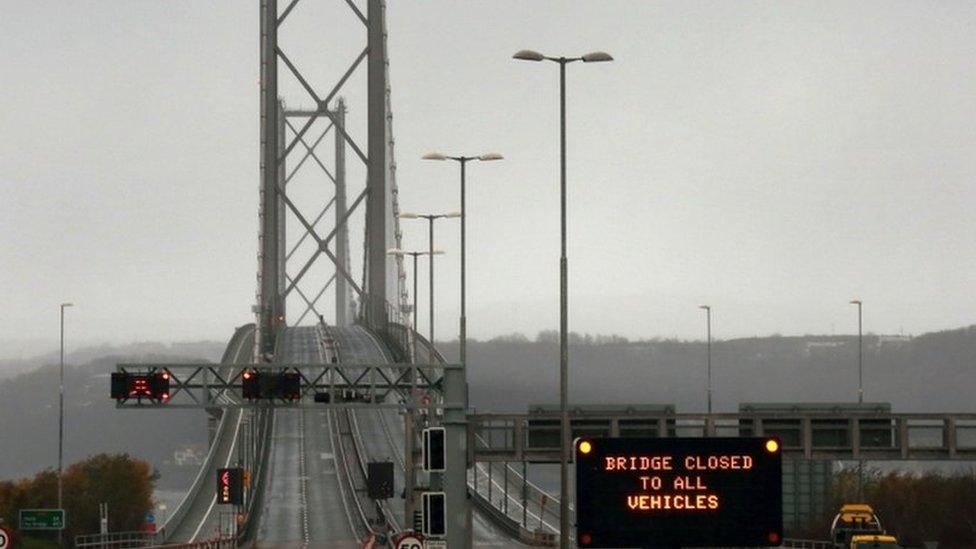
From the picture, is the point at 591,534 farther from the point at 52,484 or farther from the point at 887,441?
the point at 52,484

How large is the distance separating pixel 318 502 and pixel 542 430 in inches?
2753

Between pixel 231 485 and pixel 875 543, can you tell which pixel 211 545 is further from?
pixel 875 543

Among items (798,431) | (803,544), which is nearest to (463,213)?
(798,431)

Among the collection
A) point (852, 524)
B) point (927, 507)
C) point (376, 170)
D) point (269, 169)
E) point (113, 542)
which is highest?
point (269, 169)

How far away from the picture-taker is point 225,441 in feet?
525

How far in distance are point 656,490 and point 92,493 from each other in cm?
14200

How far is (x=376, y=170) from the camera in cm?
18200

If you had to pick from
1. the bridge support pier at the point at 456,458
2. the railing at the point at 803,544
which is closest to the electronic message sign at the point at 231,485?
the railing at the point at 803,544

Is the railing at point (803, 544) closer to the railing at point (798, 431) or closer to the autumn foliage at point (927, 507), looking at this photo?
the autumn foliage at point (927, 507)

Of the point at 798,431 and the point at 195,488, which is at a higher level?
the point at 798,431

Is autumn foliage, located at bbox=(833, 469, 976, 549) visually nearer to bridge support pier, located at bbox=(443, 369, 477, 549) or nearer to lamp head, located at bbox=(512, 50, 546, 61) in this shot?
bridge support pier, located at bbox=(443, 369, 477, 549)

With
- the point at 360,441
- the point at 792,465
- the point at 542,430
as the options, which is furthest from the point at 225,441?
the point at 542,430

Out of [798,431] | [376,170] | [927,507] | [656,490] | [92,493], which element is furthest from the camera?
[376,170]

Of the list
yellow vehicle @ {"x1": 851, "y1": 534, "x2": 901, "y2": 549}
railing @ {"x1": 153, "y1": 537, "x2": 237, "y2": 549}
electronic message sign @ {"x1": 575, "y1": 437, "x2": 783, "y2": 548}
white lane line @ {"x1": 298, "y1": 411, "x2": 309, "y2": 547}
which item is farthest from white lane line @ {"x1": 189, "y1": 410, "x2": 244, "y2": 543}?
electronic message sign @ {"x1": 575, "y1": 437, "x2": 783, "y2": 548}
